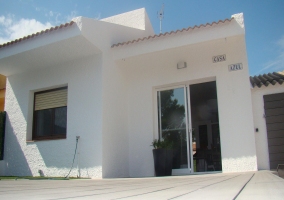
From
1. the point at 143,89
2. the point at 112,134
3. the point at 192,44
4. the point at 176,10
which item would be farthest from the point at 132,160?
the point at 176,10

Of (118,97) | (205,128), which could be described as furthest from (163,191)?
Answer: (205,128)

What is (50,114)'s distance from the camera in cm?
836

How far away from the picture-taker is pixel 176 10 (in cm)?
1194

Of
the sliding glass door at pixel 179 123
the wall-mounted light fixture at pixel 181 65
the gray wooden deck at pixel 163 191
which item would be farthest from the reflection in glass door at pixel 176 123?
the gray wooden deck at pixel 163 191

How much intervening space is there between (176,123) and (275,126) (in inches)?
97.8

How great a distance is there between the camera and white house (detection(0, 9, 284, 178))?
6988 millimetres

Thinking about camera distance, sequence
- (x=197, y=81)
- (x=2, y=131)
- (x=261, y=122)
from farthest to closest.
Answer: (x=2, y=131), (x=197, y=81), (x=261, y=122)

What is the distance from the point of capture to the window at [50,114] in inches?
318

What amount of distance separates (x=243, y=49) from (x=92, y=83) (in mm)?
3931

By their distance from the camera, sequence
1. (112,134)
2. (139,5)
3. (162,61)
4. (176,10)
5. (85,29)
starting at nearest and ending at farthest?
(85,29)
(112,134)
(162,61)
(139,5)
(176,10)

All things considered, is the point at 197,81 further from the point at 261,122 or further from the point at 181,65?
the point at 261,122

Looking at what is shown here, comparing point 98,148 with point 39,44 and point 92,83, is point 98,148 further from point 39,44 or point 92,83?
point 39,44

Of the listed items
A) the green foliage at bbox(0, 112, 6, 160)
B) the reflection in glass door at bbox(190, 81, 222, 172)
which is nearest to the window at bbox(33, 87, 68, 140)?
the green foliage at bbox(0, 112, 6, 160)

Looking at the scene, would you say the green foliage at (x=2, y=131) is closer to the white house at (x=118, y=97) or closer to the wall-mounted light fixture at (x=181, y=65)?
the white house at (x=118, y=97)
